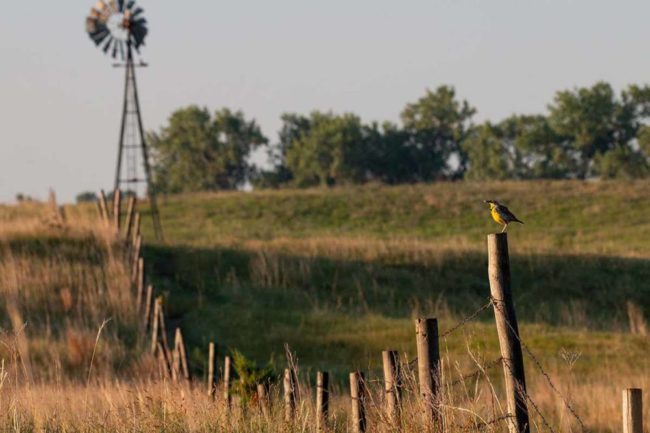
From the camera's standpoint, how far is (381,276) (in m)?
32.0

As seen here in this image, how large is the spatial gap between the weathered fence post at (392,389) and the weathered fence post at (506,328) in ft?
2.41

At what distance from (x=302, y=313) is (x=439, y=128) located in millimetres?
84596

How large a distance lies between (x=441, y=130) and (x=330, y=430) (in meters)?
102

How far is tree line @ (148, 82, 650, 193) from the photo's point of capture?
97500mm

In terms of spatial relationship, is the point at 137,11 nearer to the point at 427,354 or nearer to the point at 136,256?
the point at 136,256

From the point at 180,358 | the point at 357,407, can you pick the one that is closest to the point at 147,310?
the point at 180,358

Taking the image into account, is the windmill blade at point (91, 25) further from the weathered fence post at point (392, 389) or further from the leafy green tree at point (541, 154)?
the leafy green tree at point (541, 154)

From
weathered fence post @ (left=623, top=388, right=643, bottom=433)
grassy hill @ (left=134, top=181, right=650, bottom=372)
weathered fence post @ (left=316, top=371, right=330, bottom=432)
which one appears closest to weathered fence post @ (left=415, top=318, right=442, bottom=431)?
weathered fence post @ (left=316, top=371, right=330, bottom=432)

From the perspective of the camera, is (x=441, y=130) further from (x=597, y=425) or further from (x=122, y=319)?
(x=597, y=425)

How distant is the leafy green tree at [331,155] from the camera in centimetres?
10425

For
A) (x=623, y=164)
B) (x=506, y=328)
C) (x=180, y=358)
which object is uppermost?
(x=623, y=164)

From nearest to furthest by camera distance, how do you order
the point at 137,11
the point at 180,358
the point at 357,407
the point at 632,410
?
the point at 632,410
the point at 357,407
the point at 180,358
the point at 137,11

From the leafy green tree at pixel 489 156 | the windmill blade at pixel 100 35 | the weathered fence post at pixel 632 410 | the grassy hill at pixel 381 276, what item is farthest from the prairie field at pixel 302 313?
the leafy green tree at pixel 489 156

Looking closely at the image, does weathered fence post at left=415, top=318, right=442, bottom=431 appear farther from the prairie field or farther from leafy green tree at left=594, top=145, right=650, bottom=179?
leafy green tree at left=594, top=145, right=650, bottom=179
